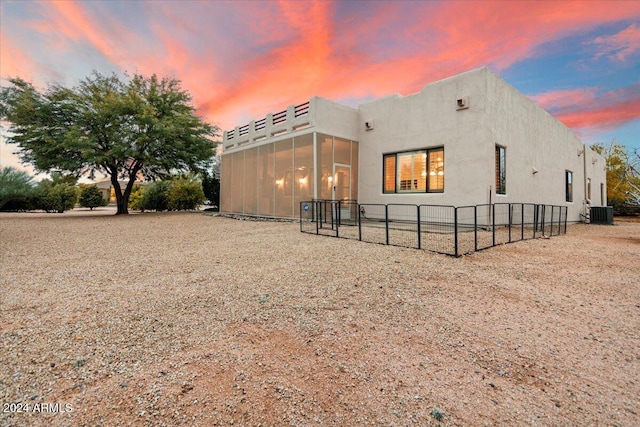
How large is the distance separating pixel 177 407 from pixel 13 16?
46.0 ft

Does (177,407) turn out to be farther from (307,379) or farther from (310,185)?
(310,185)

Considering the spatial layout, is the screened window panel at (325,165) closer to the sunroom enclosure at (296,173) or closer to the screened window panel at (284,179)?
the sunroom enclosure at (296,173)

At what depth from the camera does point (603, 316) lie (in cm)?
255

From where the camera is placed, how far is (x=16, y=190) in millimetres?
17031

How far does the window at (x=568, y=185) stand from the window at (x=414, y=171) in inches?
381

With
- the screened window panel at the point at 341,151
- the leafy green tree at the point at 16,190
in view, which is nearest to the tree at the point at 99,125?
the leafy green tree at the point at 16,190

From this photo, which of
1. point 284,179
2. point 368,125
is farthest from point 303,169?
point 368,125

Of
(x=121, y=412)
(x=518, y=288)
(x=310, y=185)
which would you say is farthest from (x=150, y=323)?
(x=310, y=185)

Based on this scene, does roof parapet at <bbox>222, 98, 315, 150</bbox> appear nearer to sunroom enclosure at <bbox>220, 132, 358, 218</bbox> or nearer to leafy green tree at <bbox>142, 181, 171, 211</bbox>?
sunroom enclosure at <bbox>220, 132, 358, 218</bbox>

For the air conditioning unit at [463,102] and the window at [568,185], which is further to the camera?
the window at [568,185]

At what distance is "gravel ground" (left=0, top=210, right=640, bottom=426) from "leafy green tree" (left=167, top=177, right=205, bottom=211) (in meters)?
17.4

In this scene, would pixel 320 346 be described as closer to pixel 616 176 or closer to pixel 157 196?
pixel 157 196

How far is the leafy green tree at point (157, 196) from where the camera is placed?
67.5 ft

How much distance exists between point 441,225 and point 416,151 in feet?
13.1
